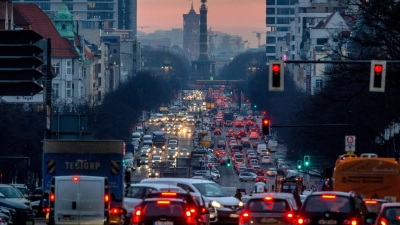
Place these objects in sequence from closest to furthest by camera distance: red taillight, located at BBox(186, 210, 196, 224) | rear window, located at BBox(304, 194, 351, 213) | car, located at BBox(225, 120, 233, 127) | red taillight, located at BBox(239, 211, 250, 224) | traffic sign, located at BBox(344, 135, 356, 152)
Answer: rear window, located at BBox(304, 194, 351, 213) → red taillight, located at BBox(186, 210, 196, 224) → red taillight, located at BBox(239, 211, 250, 224) → traffic sign, located at BBox(344, 135, 356, 152) → car, located at BBox(225, 120, 233, 127)

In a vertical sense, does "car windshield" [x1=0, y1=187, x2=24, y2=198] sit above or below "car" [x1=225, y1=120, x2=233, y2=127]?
above

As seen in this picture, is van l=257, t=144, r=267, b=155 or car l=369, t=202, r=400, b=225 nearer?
car l=369, t=202, r=400, b=225

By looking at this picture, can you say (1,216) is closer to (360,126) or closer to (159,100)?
(360,126)

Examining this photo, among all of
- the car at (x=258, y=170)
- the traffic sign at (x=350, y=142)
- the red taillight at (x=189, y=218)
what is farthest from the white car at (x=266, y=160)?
the red taillight at (x=189, y=218)

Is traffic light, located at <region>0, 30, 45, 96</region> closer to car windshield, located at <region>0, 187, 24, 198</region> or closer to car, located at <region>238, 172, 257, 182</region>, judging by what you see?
car windshield, located at <region>0, 187, 24, 198</region>

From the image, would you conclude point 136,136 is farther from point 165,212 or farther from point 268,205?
point 165,212

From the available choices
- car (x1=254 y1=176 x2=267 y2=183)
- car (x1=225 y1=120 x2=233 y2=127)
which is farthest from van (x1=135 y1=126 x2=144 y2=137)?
car (x1=254 y1=176 x2=267 y2=183)

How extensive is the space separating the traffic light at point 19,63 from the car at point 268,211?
665 cm

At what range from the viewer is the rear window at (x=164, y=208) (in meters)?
27.6

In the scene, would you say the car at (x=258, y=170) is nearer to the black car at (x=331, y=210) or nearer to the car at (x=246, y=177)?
the car at (x=246, y=177)

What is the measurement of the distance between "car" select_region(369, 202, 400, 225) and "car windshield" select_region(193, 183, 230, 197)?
455 inches

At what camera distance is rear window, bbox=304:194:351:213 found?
90.6 ft

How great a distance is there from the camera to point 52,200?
30.1 m

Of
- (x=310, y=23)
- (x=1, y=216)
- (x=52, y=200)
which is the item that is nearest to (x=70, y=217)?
(x=52, y=200)
